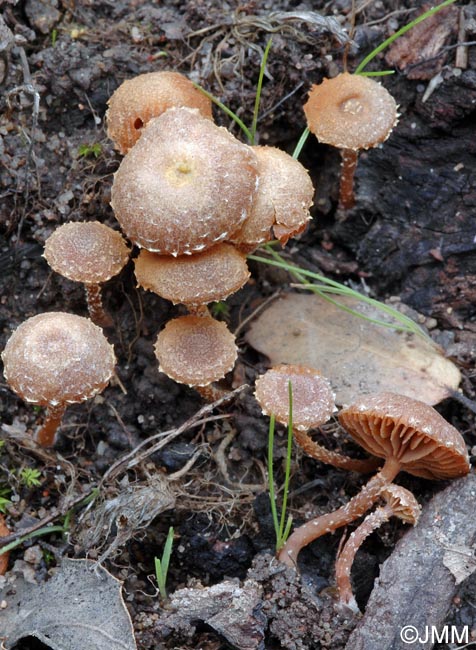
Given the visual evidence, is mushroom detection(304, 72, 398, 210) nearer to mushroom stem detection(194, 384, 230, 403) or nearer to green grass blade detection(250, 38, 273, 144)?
green grass blade detection(250, 38, 273, 144)

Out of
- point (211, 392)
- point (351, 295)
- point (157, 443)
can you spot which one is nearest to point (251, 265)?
point (351, 295)

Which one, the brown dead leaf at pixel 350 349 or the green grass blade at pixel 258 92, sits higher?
the green grass blade at pixel 258 92

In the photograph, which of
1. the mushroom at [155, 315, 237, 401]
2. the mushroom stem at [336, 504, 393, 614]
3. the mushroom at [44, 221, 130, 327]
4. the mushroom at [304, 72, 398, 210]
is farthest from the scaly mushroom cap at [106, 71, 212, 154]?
the mushroom stem at [336, 504, 393, 614]

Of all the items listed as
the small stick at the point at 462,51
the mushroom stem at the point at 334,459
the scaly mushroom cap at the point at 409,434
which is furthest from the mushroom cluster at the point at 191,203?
the small stick at the point at 462,51

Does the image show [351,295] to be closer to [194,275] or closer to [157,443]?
[194,275]

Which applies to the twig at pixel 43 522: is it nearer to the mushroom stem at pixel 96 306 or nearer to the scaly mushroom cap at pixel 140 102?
the mushroom stem at pixel 96 306

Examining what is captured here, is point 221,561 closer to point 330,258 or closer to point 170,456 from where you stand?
point 170,456
